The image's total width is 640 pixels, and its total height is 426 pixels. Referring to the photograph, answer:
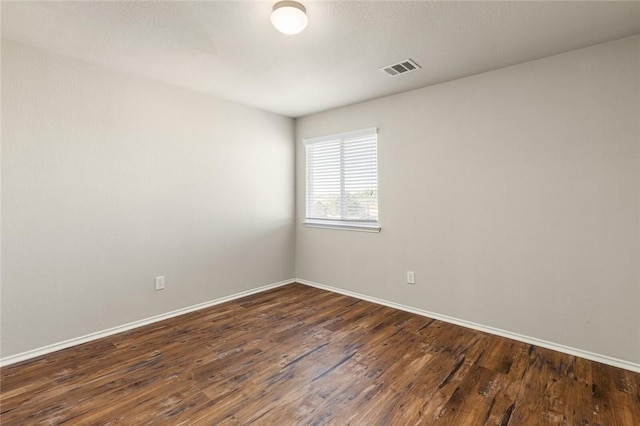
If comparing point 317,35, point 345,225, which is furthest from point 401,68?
point 345,225

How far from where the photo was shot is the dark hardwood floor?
5.82ft

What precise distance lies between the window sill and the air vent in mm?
1640

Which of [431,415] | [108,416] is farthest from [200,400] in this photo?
[431,415]

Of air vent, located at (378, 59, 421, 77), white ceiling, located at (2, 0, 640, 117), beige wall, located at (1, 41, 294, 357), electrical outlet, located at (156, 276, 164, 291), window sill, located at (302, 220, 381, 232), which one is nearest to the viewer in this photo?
white ceiling, located at (2, 0, 640, 117)

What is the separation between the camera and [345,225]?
3.99m

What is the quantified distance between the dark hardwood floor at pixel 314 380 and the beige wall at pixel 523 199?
411mm

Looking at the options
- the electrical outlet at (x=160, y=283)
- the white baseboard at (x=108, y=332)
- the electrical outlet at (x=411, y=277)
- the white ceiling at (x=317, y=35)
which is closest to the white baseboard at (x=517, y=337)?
the electrical outlet at (x=411, y=277)

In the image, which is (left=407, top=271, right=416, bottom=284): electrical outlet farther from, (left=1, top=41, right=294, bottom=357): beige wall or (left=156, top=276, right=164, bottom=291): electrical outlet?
(left=156, top=276, right=164, bottom=291): electrical outlet

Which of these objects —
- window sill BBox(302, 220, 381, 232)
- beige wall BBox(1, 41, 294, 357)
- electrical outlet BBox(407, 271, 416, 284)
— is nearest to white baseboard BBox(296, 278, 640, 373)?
electrical outlet BBox(407, 271, 416, 284)

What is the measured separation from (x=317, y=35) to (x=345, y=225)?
2.29m

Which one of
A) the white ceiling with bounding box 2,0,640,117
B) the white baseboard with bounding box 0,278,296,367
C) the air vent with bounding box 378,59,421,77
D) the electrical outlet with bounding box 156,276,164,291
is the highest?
the air vent with bounding box 378,59,421,77

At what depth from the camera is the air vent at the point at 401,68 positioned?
106 inches

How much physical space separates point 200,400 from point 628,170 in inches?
131

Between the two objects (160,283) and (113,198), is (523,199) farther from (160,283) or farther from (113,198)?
(113,198)
